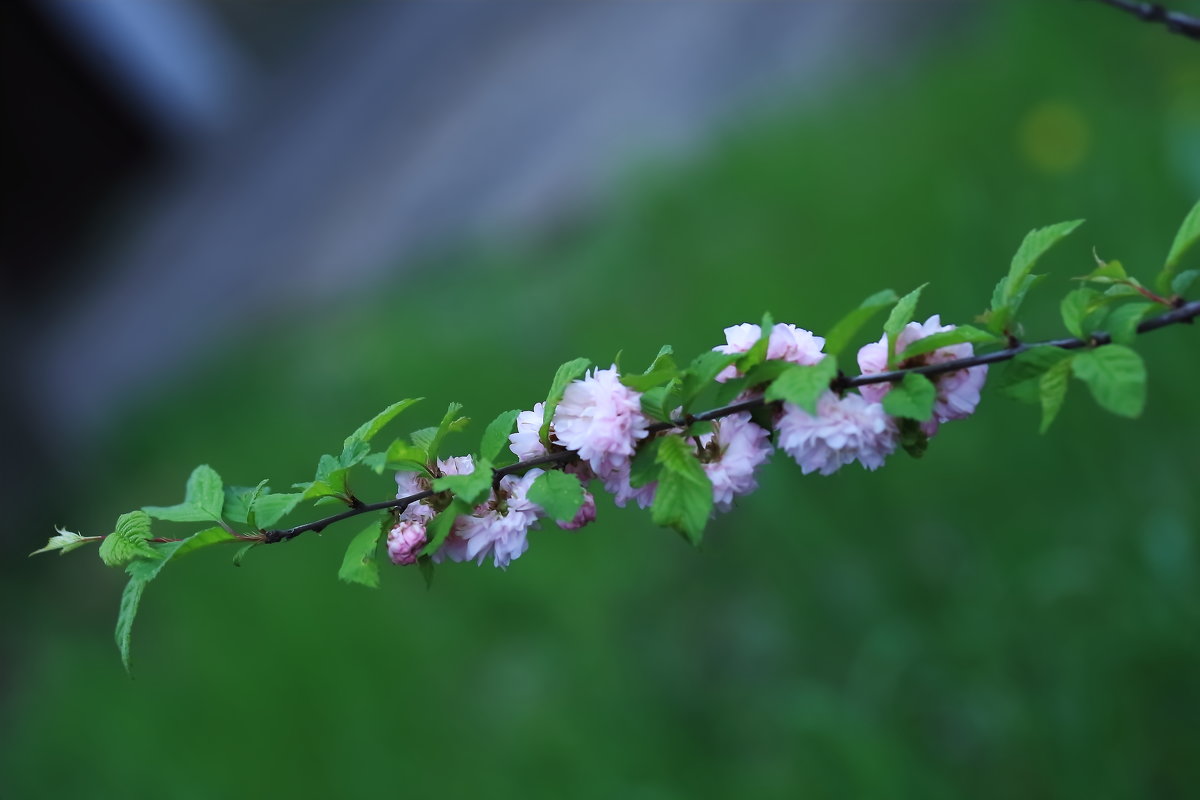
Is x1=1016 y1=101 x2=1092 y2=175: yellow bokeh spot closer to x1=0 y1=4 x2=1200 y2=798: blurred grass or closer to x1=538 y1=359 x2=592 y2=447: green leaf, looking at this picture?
x1=0 y1=4 x2=1200 y2=798: blurred grass

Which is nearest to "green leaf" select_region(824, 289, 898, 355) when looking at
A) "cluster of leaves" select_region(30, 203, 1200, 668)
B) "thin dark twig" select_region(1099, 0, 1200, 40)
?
"cluster of leaves" select_region(30, 203, 1200, 668)

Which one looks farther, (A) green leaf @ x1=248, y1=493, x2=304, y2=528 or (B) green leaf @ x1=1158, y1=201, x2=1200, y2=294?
(A) green leaf @ x1=248, y1=493, x2=304, y2=528

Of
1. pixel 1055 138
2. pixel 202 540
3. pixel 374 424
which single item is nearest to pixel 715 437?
pixel 374 424

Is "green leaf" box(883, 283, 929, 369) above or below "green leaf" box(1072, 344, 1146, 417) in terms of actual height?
above

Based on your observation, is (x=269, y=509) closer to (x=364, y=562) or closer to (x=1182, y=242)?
(x=364, y=562)

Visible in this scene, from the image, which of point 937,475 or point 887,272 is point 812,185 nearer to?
point 887,272

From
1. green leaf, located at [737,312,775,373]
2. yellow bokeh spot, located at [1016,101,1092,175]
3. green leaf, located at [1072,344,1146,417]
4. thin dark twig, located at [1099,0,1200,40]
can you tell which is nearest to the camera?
green leaf, located at [1072,344,1146,417]
